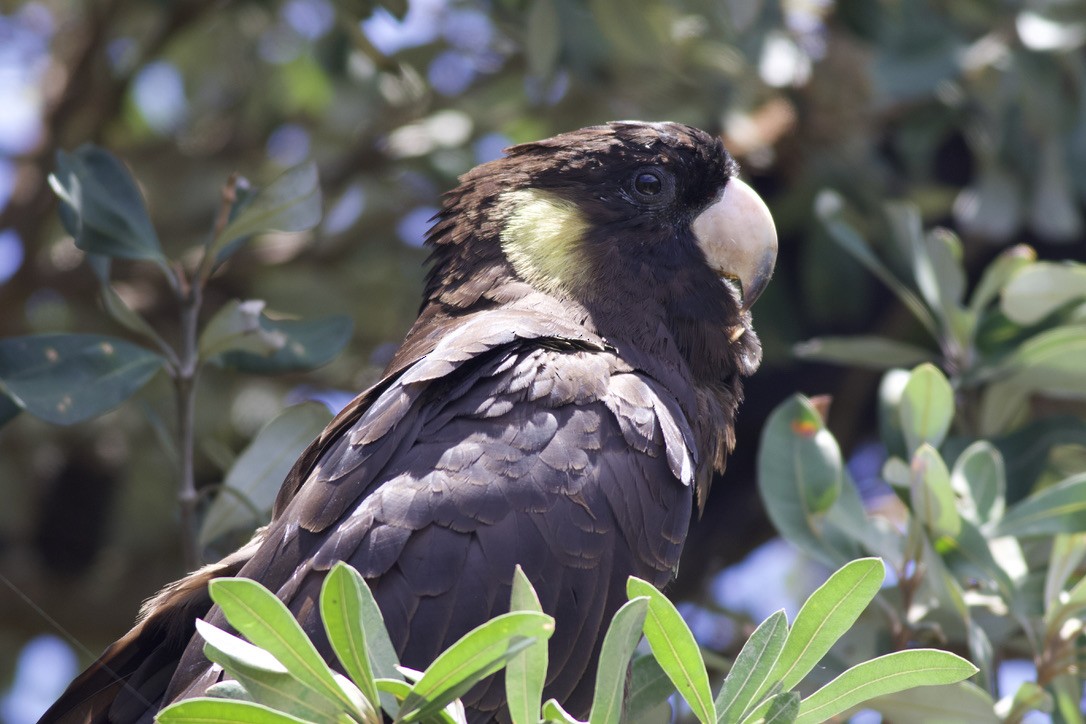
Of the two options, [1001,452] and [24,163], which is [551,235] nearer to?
[1001,452]

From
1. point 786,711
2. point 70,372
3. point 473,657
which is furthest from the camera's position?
point 70,372

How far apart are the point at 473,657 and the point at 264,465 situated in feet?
3.99

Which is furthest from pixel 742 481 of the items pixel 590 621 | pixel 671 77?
pixel 590 621

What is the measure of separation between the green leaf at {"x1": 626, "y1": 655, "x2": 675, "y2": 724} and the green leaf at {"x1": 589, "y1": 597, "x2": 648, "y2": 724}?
2.09ft

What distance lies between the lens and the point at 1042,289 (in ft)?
8.27

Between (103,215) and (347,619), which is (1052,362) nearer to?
(347,619)

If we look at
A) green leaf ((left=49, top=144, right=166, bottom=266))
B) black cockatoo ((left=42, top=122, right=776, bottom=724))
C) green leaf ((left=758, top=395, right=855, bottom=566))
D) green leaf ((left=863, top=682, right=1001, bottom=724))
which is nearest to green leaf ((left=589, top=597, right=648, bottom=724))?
black cockatoo ((left=42, top=122, right=776, bottom=724))

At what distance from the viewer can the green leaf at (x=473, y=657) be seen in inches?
49.4

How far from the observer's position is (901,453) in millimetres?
2475

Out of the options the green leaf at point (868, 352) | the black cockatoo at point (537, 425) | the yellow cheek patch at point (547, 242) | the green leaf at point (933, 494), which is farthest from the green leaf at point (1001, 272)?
the yellow cheek patch at point (547, 242)

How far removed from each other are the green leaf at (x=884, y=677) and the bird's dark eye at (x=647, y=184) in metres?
1.30

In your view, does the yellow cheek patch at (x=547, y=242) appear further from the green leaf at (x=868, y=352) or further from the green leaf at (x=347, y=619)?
the green leaf at (x=347, y=619)

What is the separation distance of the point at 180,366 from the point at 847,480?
1.41 m

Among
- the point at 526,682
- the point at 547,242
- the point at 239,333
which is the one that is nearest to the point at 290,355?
the point at 239,333
